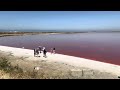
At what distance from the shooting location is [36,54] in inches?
998
